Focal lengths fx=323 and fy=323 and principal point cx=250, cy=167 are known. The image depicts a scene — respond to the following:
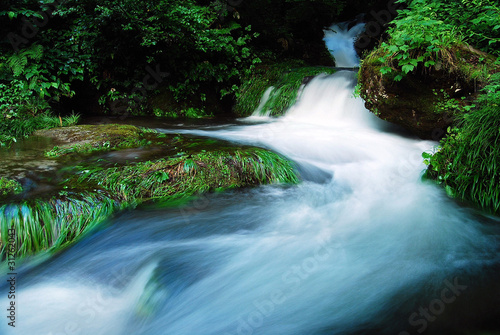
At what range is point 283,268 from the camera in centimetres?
269

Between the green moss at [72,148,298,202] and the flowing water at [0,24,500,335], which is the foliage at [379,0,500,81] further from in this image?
the green moss at [72,148,298,202]

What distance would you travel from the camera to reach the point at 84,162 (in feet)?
12.8

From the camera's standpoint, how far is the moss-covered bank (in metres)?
Answer: 2.75

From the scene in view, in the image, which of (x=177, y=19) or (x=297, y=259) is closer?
(x=297, y=259)

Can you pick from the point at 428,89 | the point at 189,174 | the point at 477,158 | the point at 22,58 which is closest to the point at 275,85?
the point at 428,89

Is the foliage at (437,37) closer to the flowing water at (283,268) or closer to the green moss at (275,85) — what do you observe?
the flowing water at (283,268)

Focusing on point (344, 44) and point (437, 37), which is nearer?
point (437, 37)

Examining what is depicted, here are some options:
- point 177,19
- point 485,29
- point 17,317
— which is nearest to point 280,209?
point 17,317

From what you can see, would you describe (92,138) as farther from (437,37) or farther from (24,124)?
(437,37)

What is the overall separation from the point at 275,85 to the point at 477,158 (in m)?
5.52

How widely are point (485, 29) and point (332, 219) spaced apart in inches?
146

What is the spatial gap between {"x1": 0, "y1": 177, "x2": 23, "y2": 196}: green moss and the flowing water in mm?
877

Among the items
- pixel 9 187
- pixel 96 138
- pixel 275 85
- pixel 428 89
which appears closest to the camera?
pixel 9 187

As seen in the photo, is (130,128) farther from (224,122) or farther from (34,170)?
(224,122)
